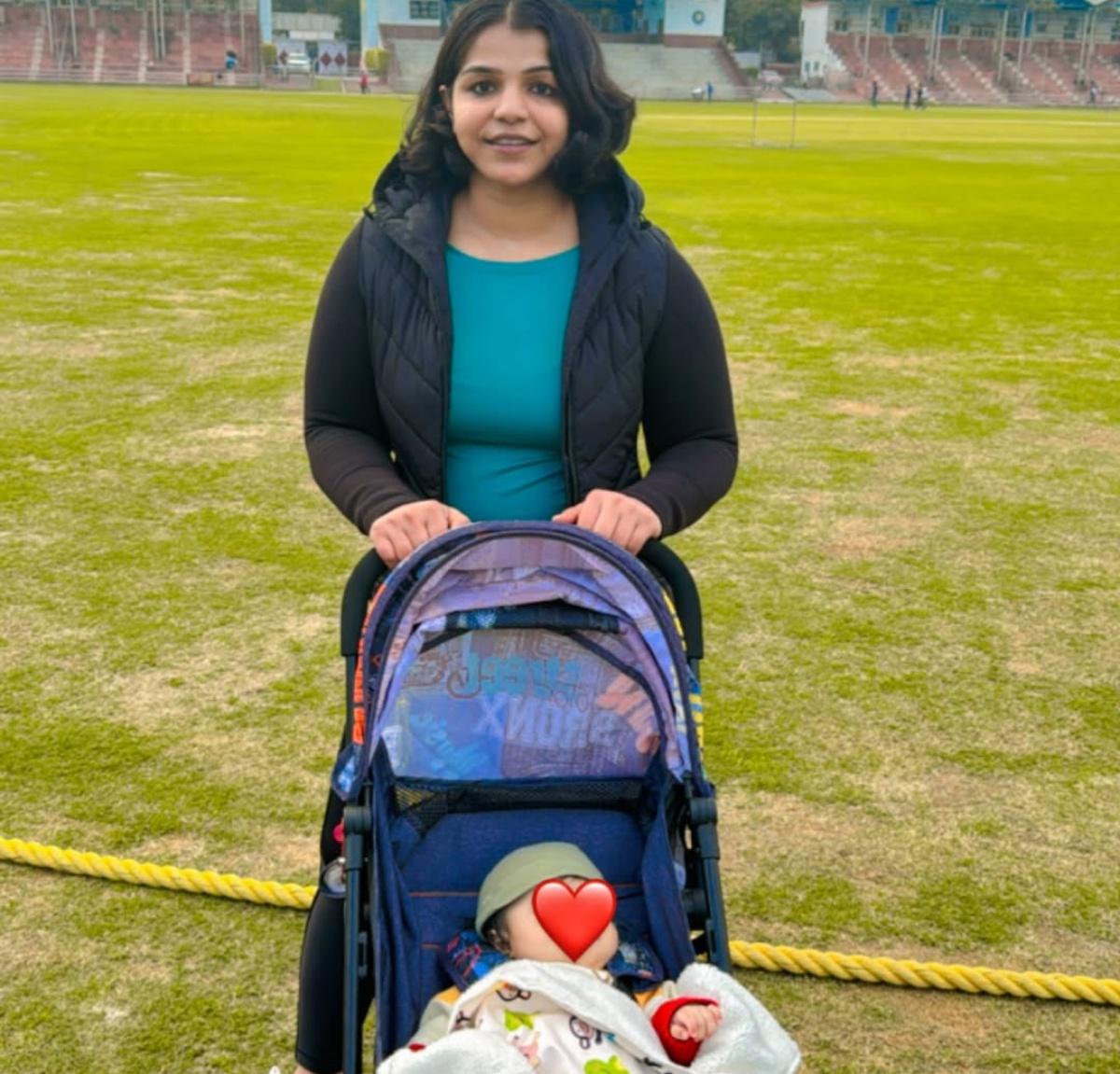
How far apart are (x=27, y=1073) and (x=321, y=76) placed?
90734 millimetres

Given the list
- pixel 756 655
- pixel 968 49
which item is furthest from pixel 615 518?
pixel 968 49

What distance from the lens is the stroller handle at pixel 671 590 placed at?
2514 mm

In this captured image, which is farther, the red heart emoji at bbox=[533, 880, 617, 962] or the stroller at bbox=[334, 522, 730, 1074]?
the stroller at bbox=[334, 522, 730, 1074]

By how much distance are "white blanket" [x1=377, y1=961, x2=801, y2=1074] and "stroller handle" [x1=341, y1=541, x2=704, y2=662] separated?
0.62 meters

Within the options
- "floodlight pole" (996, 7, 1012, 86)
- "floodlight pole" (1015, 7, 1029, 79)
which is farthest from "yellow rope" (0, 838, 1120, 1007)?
"floodlight pole" (1015, 7, 1029, 79)

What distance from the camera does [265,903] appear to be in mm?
3736

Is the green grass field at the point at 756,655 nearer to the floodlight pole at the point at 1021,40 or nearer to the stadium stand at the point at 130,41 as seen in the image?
the stadium stand at the point at 130,41

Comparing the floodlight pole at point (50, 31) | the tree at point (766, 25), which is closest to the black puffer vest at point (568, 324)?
the floodlight pole at point (50, 31)

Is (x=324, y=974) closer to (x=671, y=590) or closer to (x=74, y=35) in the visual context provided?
(x=671, y=590)

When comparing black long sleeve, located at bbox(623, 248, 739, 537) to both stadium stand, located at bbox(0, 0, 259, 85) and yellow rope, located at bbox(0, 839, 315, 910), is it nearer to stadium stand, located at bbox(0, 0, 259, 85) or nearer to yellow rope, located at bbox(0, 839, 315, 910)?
yellow rope, located at bbox(0, 839, 315, 910)

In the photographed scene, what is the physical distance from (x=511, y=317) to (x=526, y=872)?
0.95m

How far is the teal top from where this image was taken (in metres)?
2.54

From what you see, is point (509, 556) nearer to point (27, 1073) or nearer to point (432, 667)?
point (432, 667)

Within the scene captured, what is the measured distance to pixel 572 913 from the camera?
221 cm
